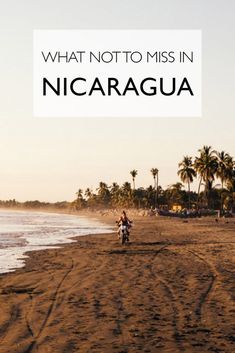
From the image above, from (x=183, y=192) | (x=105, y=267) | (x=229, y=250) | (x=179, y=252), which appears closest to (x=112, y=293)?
(x=105, y=267)

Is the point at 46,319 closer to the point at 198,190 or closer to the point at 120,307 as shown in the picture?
the point at 120,307

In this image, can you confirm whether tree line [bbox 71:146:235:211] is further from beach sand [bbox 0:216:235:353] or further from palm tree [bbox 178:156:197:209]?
beach sand [bbox 0:216:235:353]

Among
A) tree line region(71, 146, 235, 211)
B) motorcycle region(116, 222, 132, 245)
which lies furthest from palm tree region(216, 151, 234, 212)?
motorcycle region(116, 222, 132, 245)

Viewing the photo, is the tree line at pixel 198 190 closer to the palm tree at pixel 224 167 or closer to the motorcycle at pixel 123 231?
the palm tree at pixel 224 167

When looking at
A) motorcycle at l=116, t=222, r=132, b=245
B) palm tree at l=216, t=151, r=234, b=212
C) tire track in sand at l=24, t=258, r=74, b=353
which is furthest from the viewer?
palm tree at l=216, t=151, r=234, b=212

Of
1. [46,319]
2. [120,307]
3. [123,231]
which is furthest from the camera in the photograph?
[123,231]

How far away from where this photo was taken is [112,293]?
10797mm

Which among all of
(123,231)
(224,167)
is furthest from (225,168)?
(123,231)

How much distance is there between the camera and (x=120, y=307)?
9.30 m

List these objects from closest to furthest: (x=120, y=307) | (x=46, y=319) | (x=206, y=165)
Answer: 1. (x=46, y=319)
2. (x=120, y=307)
3. (x=206, y=165)

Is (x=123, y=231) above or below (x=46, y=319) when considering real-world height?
above

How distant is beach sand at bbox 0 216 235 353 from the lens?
697 centimetres

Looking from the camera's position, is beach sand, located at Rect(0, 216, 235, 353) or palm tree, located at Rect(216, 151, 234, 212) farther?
palm tree, located at Rect(216, 151, 234, 212)

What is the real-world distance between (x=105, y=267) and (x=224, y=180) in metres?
83.7
